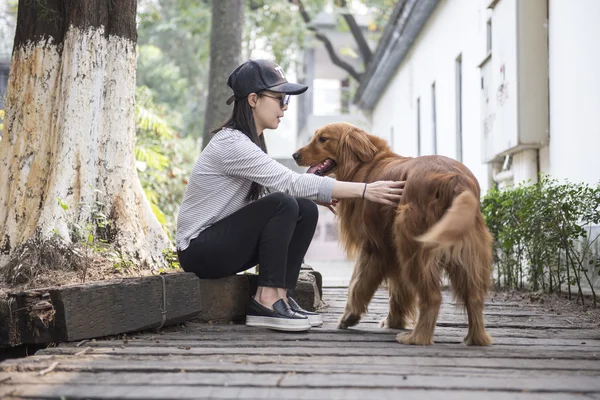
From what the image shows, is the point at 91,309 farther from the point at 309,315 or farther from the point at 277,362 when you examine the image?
the point at 309,315

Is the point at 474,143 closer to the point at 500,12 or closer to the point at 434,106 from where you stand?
the point at 500,12

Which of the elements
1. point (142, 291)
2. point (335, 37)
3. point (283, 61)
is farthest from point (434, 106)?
point (335, 37)

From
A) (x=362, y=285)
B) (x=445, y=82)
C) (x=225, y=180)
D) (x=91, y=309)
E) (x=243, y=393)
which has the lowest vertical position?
(x=243, y=393)

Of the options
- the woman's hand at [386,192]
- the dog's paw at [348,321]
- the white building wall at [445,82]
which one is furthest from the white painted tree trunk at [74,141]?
the white building wall at [445,82]

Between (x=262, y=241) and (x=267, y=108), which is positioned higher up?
(x=267, y=108)

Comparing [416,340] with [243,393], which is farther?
[416,340]

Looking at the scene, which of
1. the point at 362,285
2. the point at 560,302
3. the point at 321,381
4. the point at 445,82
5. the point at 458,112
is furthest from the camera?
the point at 445,82

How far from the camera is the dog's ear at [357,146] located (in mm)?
4602

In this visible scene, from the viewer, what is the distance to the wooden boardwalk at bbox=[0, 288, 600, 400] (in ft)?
9.02

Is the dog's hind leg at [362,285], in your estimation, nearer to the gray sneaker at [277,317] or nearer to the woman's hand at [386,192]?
the gray sneaker at [277,317]

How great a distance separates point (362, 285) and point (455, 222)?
3.89ft

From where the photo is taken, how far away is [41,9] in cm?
502

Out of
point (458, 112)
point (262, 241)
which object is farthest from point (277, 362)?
point (458, 112)

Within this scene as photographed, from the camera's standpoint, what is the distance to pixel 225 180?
464 centimetres
